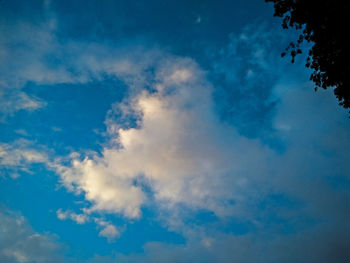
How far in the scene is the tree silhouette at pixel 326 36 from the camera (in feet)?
38.3

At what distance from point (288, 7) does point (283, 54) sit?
3.38 meters

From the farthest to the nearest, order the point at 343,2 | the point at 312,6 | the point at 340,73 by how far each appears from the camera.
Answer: the point at 340,73
the point at 312,6
the point at 343,2

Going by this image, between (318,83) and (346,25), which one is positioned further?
(318,83)

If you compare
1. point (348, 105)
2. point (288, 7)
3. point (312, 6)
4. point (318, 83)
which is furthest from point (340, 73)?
point (288, 7)

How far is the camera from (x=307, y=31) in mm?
13820

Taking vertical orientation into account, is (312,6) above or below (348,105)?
above

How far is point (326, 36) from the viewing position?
12.8m

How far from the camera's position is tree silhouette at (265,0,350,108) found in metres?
11.7

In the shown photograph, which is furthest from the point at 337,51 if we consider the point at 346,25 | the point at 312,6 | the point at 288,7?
the point at 288,7

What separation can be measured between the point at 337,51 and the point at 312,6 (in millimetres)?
3533

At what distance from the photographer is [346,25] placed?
11.6m

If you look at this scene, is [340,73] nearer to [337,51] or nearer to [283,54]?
[337,51]

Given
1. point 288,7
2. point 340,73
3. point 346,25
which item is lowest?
point 340,73

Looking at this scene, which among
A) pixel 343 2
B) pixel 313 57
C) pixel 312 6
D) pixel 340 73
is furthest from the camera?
pixel 313 57
